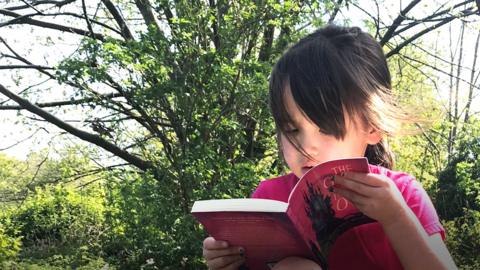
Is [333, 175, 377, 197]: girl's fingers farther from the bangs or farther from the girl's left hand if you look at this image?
the bangs

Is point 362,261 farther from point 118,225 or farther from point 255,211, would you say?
point 118,225

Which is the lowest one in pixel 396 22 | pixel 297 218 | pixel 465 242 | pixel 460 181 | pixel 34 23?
pixel 465 242

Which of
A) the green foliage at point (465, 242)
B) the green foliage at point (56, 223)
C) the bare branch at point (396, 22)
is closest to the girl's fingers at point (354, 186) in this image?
the green foliage at point (465, 242)

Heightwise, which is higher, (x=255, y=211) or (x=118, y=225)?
(x=255, y=211)

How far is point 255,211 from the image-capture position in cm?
98

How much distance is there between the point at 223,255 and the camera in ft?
3.88

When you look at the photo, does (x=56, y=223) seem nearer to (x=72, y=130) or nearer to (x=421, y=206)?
(x=72, y=130)

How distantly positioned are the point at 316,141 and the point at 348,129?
8 cm

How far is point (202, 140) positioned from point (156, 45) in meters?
0.92

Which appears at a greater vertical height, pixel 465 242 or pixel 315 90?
pixel 315 90

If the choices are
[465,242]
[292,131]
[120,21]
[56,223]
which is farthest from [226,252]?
[56,223]

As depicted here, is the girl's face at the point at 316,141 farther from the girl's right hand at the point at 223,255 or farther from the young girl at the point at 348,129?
the girl's right hand at the point at 223,255

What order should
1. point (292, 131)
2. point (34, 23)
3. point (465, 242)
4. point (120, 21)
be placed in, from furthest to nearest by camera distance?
point (34, 23), point (120, 21), point (465, 242), point (292, 131)

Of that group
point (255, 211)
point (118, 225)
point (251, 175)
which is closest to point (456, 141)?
point (251, 175)
